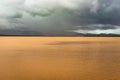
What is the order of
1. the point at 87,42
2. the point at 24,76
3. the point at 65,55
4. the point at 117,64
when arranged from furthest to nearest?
the point at 87,42 → the point at 65,55 → the point at 117,64 → the point at 24,76

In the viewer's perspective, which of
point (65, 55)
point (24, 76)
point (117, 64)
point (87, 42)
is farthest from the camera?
point (87, 42)

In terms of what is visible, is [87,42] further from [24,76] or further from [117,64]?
[24,76]

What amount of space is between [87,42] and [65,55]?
28 cm

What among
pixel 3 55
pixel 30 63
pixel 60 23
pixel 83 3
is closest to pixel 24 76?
pixel 30 63

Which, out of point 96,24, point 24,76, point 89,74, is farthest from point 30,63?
point 96,24

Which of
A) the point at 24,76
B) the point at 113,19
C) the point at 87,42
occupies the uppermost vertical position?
the point at 113,19

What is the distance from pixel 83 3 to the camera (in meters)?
2.59

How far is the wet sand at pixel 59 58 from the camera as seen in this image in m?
1.96

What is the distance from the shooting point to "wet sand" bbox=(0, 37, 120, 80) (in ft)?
6.43

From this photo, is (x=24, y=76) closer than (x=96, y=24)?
Yes

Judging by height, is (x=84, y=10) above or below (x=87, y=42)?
above

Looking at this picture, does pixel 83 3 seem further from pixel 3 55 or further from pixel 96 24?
pixel 3 55

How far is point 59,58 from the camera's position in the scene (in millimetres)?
2379

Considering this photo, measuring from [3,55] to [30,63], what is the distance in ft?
Answer: 1.03
